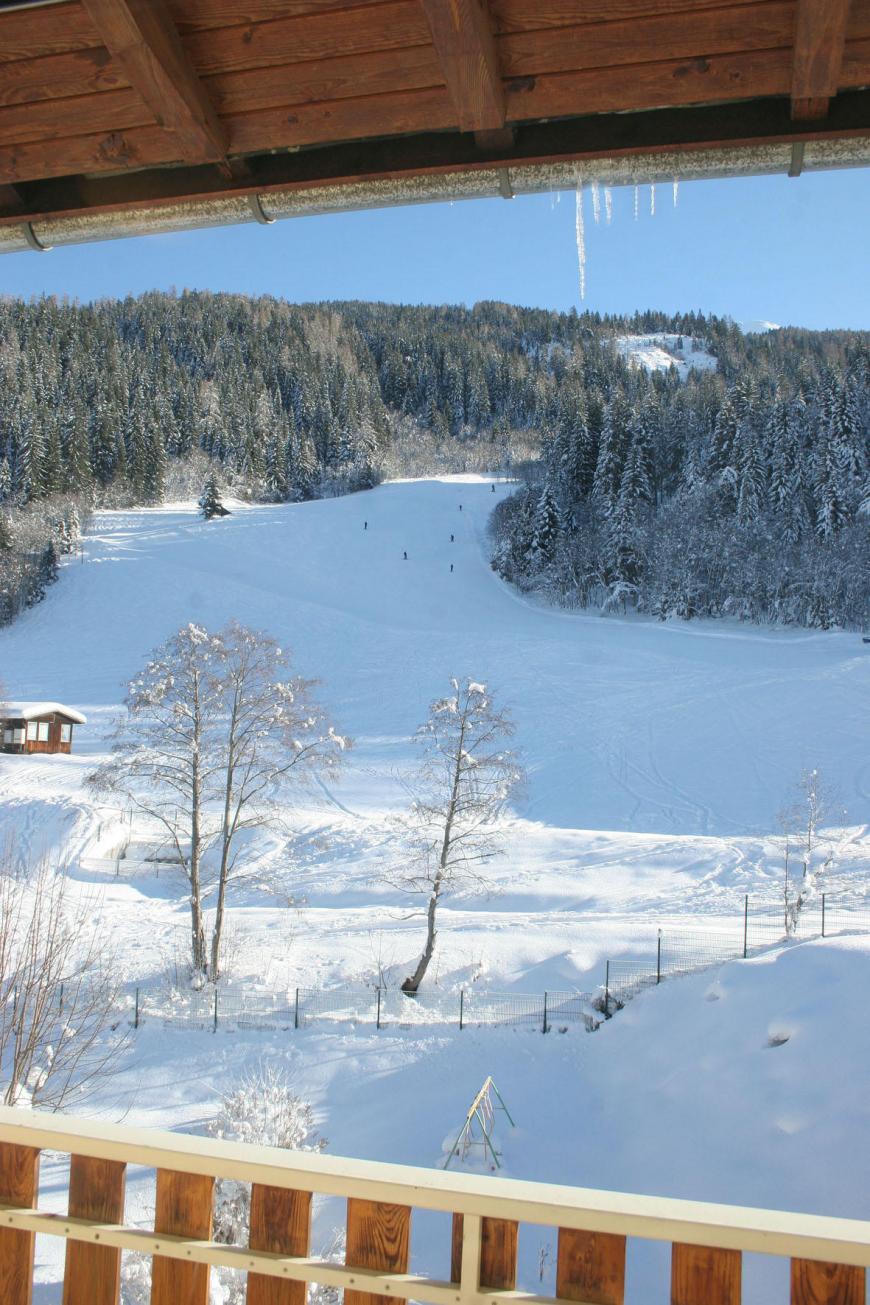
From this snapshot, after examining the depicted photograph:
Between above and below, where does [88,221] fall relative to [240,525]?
below

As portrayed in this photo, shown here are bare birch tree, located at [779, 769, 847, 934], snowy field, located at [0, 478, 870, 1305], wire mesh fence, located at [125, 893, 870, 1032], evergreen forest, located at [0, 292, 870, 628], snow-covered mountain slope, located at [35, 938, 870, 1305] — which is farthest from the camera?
evergreen forest, located at [0, 292, 870, 628]

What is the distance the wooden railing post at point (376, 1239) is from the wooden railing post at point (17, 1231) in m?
0.61

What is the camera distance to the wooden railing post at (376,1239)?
57.8 inches

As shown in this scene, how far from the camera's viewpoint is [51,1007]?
973 centimetres

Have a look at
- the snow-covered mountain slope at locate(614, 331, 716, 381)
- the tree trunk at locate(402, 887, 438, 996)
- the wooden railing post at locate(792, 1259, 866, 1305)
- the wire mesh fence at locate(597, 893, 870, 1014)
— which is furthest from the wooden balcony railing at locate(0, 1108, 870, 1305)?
A: the snow-covered mountain slope at locate(614, 331, 716, 381)

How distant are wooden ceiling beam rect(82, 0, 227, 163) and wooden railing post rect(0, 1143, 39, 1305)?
2259 millimetres

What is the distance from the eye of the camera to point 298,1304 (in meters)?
1.51

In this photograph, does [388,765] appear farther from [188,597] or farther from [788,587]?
[788,587]

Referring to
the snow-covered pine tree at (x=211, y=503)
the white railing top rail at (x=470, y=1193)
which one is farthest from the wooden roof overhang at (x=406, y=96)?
the snow-covered pine tree at (x=211, y=503)

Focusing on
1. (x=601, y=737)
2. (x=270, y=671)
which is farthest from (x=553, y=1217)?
(x=601, y=737)

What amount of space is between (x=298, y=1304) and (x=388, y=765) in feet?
88.2

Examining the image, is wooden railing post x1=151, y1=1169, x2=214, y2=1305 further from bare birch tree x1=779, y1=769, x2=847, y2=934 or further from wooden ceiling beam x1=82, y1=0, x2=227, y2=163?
bare birch tree x1=779, y1=769, x2=847, y2=934

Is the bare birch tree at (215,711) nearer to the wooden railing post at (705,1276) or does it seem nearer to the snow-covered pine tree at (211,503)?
the wooden railing post at (705,1276)

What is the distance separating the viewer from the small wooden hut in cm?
2906
